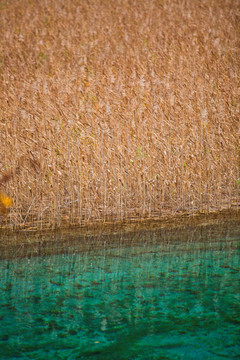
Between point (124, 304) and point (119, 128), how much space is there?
3.22 metres

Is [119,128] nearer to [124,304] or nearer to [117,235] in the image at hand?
[117,235]

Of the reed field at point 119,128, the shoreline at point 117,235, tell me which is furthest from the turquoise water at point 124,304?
the reed field at point 119,128

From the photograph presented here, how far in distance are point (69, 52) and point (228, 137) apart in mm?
3202

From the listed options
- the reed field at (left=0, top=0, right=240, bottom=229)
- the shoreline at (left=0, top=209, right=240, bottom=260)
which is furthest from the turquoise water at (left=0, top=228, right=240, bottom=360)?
the reed field at (left=0, top=0, right=240, bottom=229)

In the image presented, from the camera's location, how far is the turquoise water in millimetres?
2672

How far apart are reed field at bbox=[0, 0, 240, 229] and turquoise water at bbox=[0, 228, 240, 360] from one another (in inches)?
46.3

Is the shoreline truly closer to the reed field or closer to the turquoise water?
the turquoise water

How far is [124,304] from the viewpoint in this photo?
3.22m

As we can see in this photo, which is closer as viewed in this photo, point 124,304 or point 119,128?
point 124,304

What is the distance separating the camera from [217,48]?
8.20 metres

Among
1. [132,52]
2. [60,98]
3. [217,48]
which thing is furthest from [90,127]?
[217,48]

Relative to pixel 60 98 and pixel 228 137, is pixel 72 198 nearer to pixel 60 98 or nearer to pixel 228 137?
pixel 60 98

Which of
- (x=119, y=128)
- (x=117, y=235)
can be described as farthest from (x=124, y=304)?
(x=119, y=128)

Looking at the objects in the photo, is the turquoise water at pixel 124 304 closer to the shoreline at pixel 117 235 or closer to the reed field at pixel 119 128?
the shoreline at pixel 117 235
